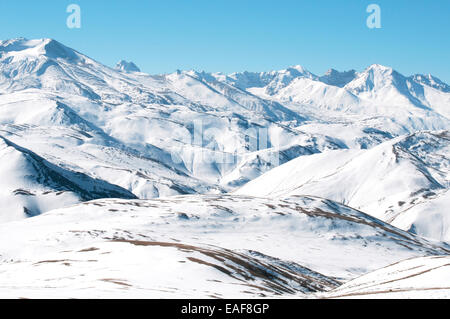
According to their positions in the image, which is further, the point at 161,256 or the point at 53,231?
the point at 53,231

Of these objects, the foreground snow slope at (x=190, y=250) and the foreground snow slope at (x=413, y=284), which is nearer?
the foreground snow slope at (x=413, y=284)

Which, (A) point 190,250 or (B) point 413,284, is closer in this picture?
(B) point 413,284

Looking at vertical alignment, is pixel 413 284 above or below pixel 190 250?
above

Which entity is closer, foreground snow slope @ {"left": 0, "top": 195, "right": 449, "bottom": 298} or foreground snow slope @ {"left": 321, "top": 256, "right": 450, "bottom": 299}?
foreground snow slope @ {"left": 321, "top": 256, "right": 450, "bottom": 299}
